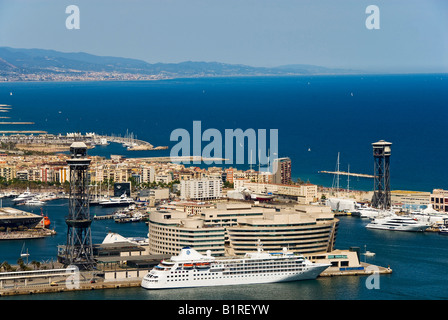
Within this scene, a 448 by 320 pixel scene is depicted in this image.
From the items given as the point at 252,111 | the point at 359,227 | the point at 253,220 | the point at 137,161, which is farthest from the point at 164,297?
the point at 252,111

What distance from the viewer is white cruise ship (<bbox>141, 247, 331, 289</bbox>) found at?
2942 centimetres

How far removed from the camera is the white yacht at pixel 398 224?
40750 mm

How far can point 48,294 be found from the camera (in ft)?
93.9

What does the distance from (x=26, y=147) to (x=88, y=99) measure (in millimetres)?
60190

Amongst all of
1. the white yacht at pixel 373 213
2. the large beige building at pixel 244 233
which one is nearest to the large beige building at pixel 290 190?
the white yacht at pixel 373 213

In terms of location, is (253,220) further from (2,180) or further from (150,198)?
(2,180)

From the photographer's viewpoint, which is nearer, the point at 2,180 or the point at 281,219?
the point at 281,219

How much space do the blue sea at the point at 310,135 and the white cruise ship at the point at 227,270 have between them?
37 cm

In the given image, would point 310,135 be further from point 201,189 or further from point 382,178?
point 201,189

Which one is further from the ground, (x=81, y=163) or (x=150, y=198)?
(x=81, y=163)

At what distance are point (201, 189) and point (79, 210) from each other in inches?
580

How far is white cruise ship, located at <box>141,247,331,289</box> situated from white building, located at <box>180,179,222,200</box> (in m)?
15.6

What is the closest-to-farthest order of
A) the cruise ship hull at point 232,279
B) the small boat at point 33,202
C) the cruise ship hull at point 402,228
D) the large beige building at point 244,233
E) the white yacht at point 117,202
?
the cruise ship hull at point 232,279, the large beige building at point 244,233, the cruise ship hull at point 402,228, the small boat at point 33,202, the white yacht at point 117,202

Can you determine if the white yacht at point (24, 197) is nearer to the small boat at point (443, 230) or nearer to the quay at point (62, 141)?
the quay at point (62, 141)
